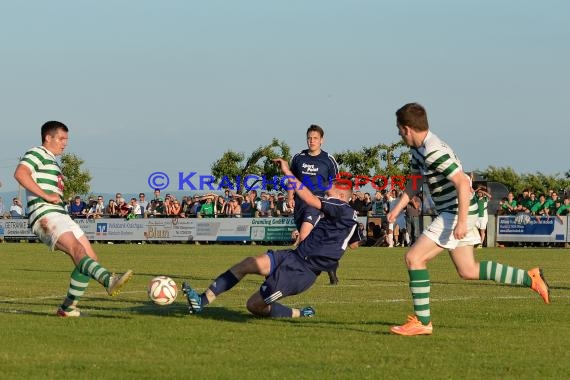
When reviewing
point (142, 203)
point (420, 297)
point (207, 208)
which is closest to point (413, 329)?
point (420, 297)

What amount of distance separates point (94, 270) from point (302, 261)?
2.05 meters

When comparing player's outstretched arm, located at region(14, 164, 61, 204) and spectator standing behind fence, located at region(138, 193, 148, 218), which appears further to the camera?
spectator standing behind fence, located at region(138, 193, 148, 218)

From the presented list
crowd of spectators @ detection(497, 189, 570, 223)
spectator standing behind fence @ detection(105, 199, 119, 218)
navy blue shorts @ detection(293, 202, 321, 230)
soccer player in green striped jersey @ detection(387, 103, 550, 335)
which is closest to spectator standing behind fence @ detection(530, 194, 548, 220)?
crowd of spectators @ detection(497, 189, 570, 223)

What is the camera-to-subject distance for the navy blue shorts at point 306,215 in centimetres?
1503

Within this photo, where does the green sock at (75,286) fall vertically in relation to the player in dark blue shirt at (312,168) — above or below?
below

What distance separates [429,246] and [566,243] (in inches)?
1021

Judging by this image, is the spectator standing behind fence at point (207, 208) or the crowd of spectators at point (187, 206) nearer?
the crowd of spectators at point (187, 206)

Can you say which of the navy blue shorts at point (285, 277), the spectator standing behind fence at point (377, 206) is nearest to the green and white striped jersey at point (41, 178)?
the navy blue shorts at point (285, 277)

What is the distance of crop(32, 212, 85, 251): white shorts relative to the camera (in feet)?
35.3

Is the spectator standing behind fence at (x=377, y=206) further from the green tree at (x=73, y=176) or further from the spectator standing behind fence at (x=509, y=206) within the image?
the green tree at (x=73, y=176)

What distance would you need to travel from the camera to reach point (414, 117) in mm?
9727

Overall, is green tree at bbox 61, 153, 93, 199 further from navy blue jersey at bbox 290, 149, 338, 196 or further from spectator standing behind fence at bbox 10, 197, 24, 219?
navy blue jersey at bbox 290, 149, 338, 196

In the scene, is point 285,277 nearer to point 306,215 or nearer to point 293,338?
point 293,338

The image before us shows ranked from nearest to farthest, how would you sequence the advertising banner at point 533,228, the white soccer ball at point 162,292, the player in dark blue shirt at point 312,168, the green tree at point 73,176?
1. the white soccer ball at point 162,292
2. the player in dark blue shirt at point 312,168
3. the advertising banner at point 533,228
4. the green tree at point 73,176
